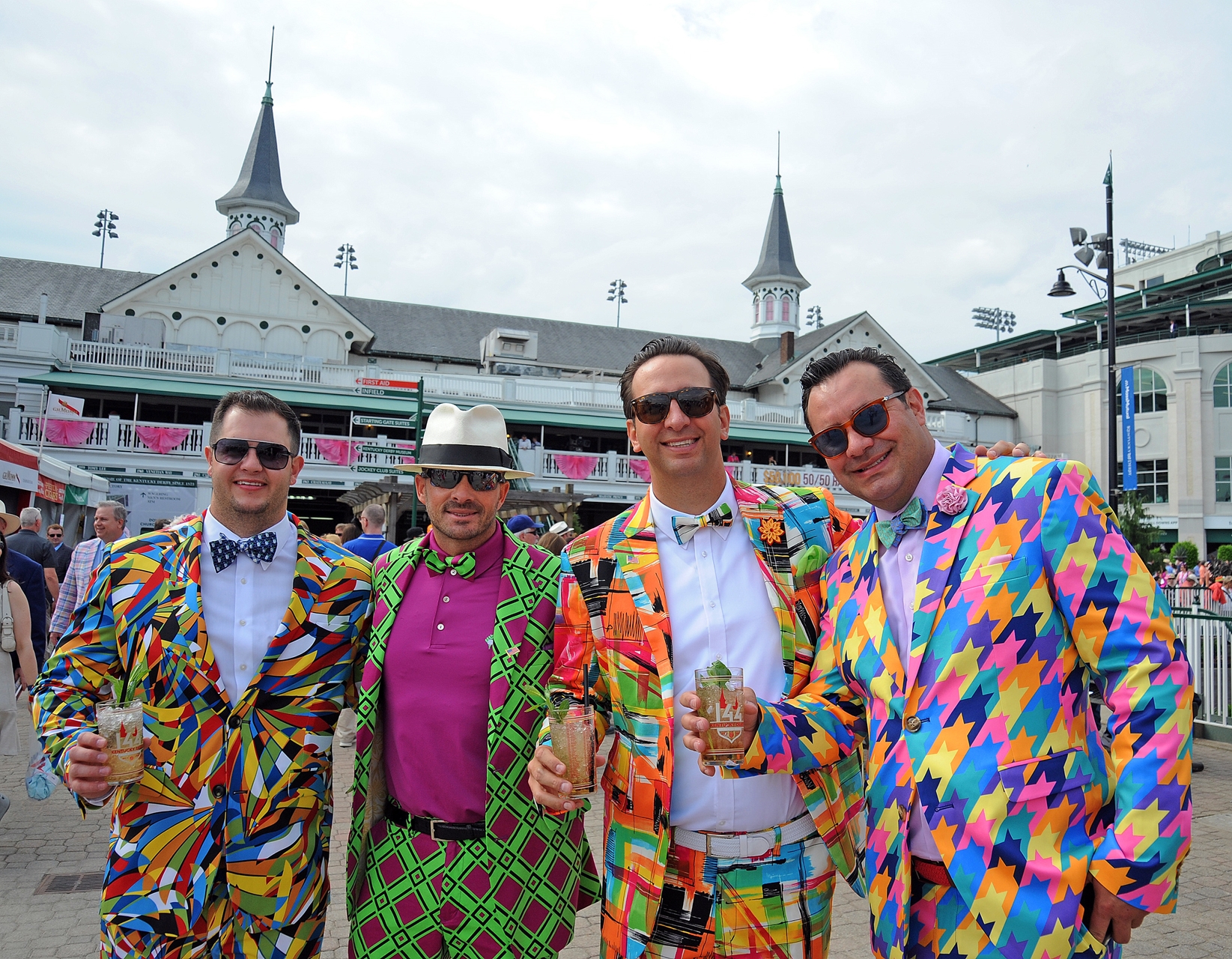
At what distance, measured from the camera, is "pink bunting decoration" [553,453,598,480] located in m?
24.9

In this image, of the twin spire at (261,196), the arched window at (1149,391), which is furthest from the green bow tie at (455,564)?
the arched window at (1149,391)

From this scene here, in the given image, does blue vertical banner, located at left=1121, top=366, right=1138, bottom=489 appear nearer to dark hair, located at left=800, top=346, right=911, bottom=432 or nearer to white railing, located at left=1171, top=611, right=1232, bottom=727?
white railing, located at left=1171, top=611, right=1232, bottom=727

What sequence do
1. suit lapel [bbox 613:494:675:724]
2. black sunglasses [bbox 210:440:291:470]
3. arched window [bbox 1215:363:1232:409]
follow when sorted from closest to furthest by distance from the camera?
suit lapel [bbox 613:494:675:724]
black sunglasses [bbox 210:440:291:470]
arched window [bbox 1215:363:1232:409]

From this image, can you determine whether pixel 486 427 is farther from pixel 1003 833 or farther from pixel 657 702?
pixel 1003 833

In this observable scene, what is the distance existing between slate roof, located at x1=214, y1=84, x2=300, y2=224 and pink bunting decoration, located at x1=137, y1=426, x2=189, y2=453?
18.9 metres

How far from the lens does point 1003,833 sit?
1771 mm

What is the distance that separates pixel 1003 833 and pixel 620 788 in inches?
36.6

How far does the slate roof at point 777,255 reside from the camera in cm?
4528

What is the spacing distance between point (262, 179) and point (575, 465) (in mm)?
23432

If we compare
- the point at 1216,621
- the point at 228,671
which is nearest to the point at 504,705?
the point at 228,671

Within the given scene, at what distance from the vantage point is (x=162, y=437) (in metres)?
21.8

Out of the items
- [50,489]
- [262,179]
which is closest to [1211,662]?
[50,489]

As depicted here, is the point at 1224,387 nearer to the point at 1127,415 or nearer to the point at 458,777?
the point at 1127,415

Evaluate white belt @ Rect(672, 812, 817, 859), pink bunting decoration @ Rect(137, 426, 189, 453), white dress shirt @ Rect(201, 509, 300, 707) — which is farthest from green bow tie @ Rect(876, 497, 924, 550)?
pink bunting decoration @ Rect(137, 426, 189, 453)
